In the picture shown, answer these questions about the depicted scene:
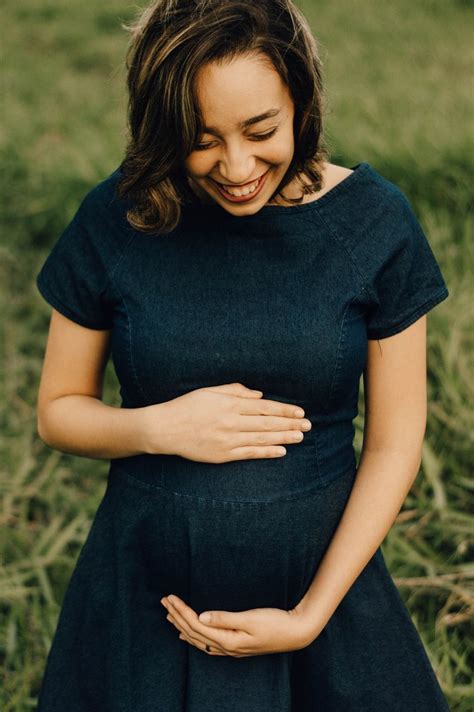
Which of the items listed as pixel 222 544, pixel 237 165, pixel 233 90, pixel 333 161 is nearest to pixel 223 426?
pixel 222 544

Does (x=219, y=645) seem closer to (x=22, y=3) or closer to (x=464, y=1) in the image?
(x=464, y=1)

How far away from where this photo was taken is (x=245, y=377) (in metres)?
1.54

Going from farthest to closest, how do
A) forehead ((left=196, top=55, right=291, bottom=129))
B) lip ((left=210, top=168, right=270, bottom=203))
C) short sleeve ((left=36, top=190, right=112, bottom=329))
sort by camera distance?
1. short sleeve ((left=36, top=190, right=112, bottom=329))
2. lip ((left=210, top=168, right=270, bottom=203))
3. forehead ((left=196, top=55, right=291, bottom=129))

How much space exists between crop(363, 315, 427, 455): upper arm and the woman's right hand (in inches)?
6.1

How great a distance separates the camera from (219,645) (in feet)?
5.02

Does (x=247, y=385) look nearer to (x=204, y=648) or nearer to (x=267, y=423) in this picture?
(x=267, y=423)

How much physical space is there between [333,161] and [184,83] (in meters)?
3.12

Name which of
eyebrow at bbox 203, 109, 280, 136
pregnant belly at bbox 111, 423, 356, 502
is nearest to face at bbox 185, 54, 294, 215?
eyebrow at bbox 203, 109, 280, 136

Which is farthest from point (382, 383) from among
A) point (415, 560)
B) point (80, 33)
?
point (80, 33)

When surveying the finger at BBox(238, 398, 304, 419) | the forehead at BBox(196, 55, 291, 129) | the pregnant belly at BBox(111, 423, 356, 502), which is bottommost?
the pregnant belly at BBox(111, 423, 356, 502)

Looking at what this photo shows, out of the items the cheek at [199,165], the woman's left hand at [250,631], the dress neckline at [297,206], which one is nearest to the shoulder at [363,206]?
the dress neckline at [297,206]

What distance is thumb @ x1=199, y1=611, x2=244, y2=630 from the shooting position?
152 centimetres

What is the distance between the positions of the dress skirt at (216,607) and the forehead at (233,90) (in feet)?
2.05

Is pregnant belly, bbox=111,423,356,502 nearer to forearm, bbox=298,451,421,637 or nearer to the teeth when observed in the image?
forearm, bbox=298,451,421,637
